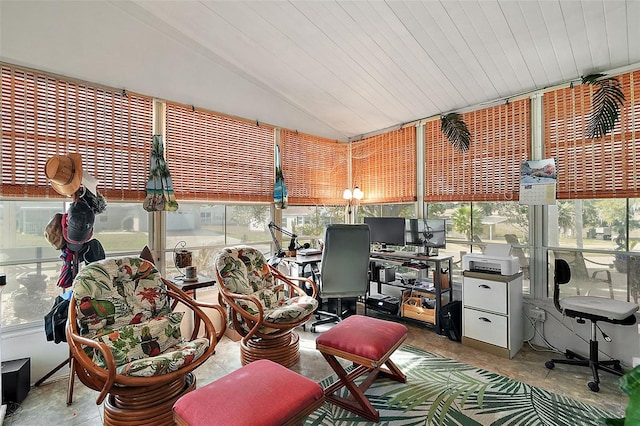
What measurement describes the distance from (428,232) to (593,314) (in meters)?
1.61

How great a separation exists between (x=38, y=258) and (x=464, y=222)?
4.31 metres

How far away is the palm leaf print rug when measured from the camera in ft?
6.51

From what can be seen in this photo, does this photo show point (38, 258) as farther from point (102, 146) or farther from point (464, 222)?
point (464, 222)

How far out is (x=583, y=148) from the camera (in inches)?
112

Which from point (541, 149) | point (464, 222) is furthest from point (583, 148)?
point (464, 222)

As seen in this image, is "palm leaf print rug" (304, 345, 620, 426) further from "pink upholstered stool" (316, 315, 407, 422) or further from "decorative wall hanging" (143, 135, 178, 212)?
"decorative wall hanging" (143, 135, 178, 212)

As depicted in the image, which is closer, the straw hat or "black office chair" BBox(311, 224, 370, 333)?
the straw hat

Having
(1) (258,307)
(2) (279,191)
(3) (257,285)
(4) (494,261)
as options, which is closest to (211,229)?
(2) (279,191)

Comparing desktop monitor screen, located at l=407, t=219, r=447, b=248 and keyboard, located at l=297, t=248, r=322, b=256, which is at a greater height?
desktop monitor screen, located at l=407, t=219, r=447, b=248

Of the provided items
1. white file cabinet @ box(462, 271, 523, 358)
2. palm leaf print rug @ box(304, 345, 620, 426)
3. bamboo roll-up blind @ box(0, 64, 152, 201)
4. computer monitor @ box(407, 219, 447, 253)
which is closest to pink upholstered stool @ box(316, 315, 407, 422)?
palm leaf print rug @ box(304, 345, 620, 426)

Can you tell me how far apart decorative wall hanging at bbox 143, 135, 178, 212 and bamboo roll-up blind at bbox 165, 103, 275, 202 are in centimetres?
14

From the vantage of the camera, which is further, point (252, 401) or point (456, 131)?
point (456, 131)

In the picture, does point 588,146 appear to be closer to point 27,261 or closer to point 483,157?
point 483,157

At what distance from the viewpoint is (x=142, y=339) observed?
2.05 metres
